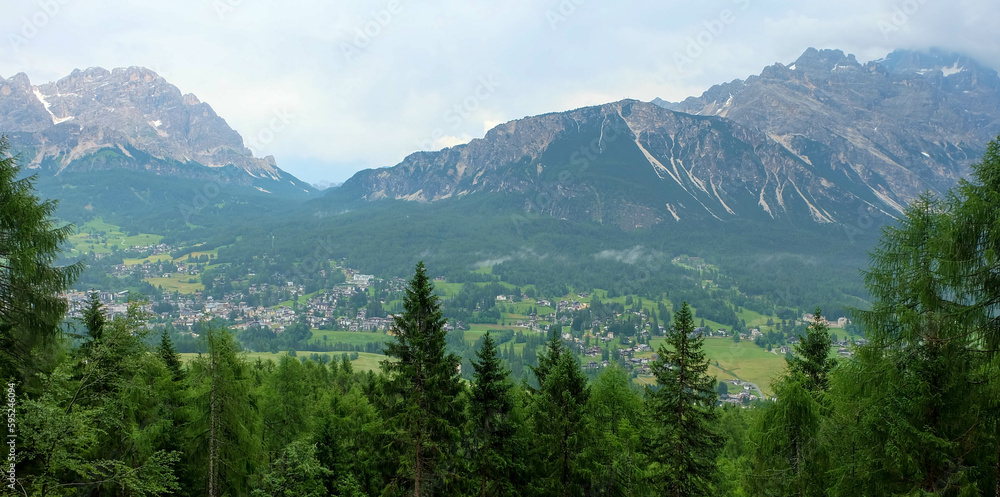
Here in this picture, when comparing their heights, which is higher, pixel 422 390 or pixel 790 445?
pixel 422 390

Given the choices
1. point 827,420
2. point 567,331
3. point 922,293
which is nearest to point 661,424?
point 827,420

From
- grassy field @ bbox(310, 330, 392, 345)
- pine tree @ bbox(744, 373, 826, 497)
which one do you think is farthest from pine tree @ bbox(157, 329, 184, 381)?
grassy field @ bbox(310, 330, 392, 345)

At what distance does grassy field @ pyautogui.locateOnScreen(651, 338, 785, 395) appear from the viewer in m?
110

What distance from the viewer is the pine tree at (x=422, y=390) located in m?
18.7

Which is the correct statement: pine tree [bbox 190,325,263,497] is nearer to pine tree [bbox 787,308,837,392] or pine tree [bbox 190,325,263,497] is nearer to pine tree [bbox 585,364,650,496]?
pine tree [bbox 585,364,650,496]

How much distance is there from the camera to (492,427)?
69.4 ft

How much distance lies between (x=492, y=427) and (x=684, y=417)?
25.5 feet

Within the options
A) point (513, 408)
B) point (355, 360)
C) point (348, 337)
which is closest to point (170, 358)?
point (513, 408)

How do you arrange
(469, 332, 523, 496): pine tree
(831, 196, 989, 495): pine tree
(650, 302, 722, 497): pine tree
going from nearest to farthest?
(831, 196, 989, 495): pine tree, (650, 302, 722, 497): pine tree, (469, 332, 523, 496): pine tree

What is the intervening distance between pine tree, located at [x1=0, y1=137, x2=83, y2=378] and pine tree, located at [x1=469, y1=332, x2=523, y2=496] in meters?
13.7

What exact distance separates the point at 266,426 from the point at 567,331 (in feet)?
423

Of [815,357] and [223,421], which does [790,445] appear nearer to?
[815,357]

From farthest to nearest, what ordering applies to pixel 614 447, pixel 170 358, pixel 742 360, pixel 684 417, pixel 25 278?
1. pixel 742 360
2. pixel 170 358
3. pixel 614 447
4. pixel 684 417
5. pixel 25 278

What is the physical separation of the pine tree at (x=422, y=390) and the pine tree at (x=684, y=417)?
8.22 meters
